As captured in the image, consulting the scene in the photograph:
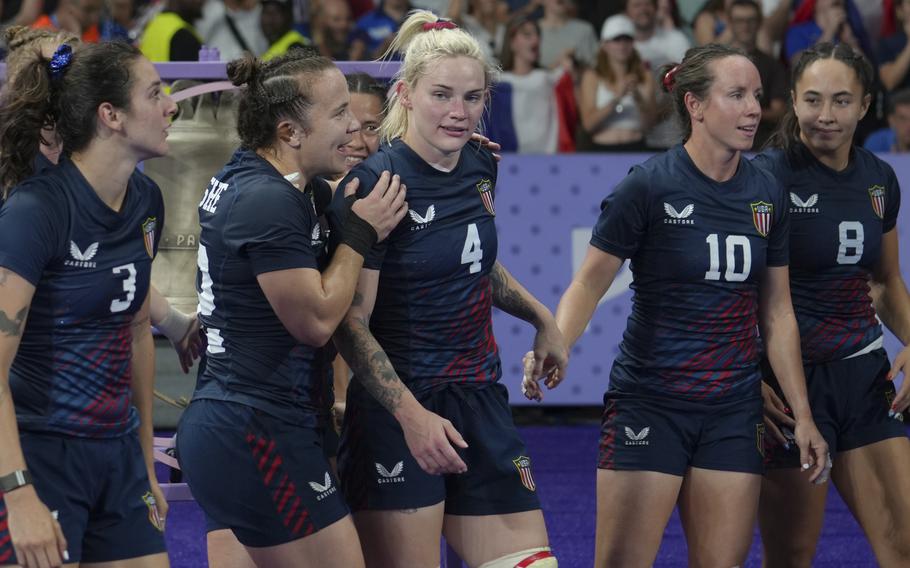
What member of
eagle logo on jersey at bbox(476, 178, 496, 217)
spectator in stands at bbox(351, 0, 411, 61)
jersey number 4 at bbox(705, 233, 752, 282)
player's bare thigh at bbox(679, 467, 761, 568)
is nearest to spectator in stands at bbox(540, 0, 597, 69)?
spectator in stands at bbox(351, 0, 411, 61)

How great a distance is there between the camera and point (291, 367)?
372 centimetres

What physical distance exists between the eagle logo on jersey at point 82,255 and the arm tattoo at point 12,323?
20cm

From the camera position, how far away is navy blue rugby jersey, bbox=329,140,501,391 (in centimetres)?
398

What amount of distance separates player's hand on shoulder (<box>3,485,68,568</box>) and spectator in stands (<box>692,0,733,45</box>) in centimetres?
788

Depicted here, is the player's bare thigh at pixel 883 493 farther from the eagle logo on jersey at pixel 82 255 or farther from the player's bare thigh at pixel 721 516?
the eagle logo on jersey at pixel 82 255

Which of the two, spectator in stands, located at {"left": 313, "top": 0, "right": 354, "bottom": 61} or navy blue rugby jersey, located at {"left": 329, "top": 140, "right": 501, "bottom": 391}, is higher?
spectator in stands, located at {"left": 313, "top": 0, "right": 354, "bottom": 61}

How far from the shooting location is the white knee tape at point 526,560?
394 cm

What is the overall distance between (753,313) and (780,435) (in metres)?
0.51

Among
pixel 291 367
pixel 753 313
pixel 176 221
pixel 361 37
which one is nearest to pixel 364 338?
pixel 291 367

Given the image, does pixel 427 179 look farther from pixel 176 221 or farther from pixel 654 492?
pixel 176 221

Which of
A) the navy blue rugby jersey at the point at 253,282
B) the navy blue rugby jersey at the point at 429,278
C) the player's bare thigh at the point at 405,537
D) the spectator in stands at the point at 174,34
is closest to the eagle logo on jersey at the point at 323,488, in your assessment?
the navy blue rugby jersey at the point at 253,282

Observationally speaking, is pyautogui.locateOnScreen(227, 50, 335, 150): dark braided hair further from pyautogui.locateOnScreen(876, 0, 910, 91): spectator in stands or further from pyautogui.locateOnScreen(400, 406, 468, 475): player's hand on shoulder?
pyautogui.locateOnScreen(876, 0, 910, 91): spectator in stands

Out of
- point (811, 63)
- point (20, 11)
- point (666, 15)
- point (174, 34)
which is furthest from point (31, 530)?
point (20, 11)

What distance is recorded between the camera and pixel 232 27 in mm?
9906
